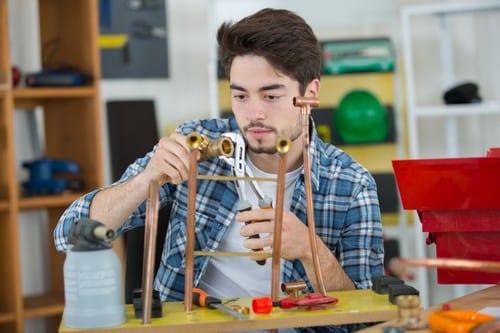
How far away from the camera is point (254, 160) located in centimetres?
232

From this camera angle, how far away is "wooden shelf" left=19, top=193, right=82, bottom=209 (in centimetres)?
369

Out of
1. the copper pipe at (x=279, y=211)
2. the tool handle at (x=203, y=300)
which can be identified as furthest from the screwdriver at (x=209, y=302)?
the copper pipe at (x=279, y=211)

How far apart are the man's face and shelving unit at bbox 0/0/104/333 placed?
1641 mm

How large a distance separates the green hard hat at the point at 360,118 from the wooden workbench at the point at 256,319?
270 cm

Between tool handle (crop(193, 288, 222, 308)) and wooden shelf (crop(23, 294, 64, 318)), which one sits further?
wooden shelf (crop(23, 294, 64, 318))

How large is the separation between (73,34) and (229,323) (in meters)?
2.59

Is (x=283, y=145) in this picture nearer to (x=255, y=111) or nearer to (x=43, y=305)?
(x=255, y=111)

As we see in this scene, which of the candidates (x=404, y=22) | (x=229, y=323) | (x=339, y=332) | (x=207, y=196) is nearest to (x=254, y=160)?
(x=207, y=196)

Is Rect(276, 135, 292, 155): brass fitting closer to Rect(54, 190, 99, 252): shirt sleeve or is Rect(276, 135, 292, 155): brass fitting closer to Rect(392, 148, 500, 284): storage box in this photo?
Rect(392, 148, 500, 284): storage box

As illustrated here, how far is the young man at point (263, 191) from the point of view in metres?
2.16

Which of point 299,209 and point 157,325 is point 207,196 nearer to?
point 299,209

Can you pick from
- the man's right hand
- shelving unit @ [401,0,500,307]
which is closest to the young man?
the man's right hand

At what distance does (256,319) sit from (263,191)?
2.40ft

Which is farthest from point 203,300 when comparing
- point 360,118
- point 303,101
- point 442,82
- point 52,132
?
point 442,82
